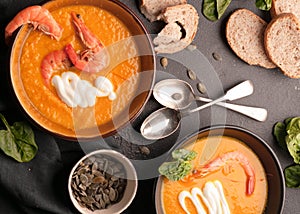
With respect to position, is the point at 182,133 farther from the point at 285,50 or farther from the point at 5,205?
the point at 5,205

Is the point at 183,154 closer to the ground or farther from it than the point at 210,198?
farther from it

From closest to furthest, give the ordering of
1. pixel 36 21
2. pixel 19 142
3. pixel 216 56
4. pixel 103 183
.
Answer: pixel 36 21 < pixel 19 142 < pixel 103 183 < pixel 216 56

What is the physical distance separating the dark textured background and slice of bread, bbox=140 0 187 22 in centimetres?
4

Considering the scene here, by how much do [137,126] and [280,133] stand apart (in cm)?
85

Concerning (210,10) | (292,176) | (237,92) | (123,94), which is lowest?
(292,176)

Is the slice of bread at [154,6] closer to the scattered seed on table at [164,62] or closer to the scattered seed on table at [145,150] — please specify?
the scattered seed on table at [164,62]

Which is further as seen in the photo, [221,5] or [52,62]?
[221,5]

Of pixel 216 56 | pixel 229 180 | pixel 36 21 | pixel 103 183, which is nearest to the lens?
pixel 36 21

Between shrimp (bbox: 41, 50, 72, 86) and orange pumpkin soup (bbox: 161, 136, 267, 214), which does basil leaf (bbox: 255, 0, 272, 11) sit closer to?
orange pumpkin soup (bbox: 161, 136, 267, 214)

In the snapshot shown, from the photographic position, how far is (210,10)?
11.3ft

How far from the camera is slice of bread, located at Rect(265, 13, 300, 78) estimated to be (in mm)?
3504

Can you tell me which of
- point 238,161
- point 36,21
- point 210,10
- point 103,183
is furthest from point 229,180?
point 36,21

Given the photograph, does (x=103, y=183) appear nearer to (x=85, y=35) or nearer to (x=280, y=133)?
(x=85, y=35)

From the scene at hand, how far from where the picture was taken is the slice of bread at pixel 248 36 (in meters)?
3.49
